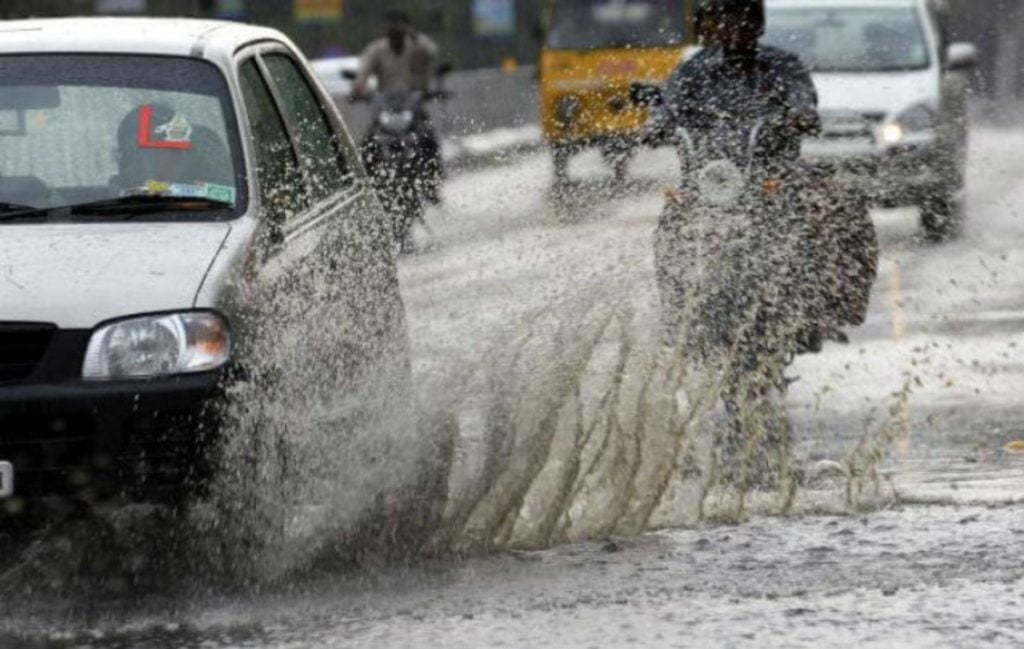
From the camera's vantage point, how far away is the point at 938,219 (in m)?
20.0

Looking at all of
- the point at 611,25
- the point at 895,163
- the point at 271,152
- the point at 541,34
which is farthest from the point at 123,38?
the point at 541,34

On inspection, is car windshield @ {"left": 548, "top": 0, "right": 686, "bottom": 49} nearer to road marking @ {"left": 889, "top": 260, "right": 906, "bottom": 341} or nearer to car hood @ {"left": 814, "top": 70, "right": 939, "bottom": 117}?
car hood @ {"left": 814, "top": 70, "right": 939, "bottom": 117}

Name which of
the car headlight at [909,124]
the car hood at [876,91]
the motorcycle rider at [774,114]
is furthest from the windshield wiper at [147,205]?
the car headlight at [909,124]

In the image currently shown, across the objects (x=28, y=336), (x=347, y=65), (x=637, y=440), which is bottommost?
(x=347, y=65)

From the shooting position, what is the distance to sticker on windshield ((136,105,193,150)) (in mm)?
8195

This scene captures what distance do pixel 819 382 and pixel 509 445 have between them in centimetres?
443

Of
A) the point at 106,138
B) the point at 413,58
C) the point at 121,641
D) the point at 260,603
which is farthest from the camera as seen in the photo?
the point at 413,58

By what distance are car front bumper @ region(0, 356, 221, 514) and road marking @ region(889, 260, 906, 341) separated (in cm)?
745

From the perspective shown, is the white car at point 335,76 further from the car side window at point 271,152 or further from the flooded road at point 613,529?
the car side window at point 271,152

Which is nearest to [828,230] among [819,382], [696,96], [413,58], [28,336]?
[696,96]

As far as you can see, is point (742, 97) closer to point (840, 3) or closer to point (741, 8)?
point (741, 8)

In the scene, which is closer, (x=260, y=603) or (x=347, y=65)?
(x=260, y=603)

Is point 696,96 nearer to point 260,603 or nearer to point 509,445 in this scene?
point 509,445

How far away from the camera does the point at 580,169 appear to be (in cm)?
1310
